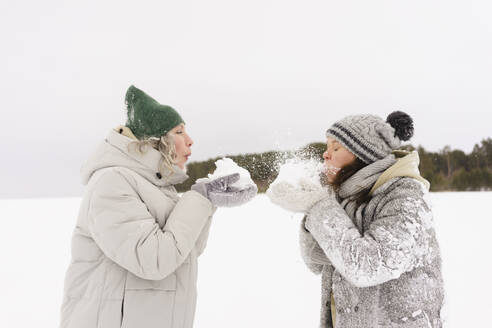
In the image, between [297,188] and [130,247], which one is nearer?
[130,247]

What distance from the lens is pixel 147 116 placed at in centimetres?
248

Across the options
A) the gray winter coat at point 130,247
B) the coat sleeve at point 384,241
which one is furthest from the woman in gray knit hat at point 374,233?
the gray winter coat at point 130,247

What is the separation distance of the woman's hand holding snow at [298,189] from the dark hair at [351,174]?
0.06 m

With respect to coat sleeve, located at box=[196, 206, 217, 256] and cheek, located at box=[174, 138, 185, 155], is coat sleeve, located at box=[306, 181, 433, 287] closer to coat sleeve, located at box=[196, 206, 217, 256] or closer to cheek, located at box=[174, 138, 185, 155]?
coat sleeve, located at box=[196, 206, 217, 256]

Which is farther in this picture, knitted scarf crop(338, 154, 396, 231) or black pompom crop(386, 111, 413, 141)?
black pompom crop(386, 111, 413, 141)

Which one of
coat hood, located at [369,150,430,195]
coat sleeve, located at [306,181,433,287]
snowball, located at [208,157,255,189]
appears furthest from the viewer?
snowball, located at [208,157,255,189]

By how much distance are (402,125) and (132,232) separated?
1.56 meters

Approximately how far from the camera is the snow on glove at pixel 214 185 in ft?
7.88

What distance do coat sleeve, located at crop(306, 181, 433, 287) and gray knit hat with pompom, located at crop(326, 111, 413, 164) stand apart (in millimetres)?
261

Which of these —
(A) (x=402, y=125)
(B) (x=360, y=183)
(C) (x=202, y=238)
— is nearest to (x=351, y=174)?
(B) (x=360, y=183)

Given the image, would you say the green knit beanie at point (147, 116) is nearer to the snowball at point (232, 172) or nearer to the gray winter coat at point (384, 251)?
the snowball at point (232, 172)

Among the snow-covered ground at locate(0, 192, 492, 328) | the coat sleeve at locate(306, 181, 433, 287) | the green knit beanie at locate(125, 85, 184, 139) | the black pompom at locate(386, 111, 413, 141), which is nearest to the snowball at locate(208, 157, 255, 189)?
the green knit beanie at locate(125, 85, 184, 139)

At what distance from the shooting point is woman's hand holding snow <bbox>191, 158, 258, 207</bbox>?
2361 millimetres

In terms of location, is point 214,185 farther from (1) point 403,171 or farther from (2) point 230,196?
(1) point 403,171
